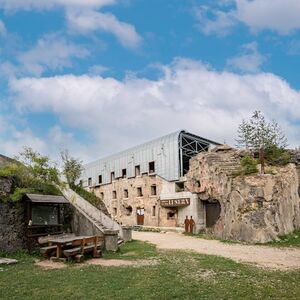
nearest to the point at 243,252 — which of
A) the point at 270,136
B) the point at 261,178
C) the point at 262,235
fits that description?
the point at 262,235

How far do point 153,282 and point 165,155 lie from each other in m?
23.7

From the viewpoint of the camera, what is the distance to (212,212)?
25.9m

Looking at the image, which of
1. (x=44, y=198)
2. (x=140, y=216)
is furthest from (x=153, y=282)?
(x=140, y=216)

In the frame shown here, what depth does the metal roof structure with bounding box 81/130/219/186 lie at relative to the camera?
30.7m

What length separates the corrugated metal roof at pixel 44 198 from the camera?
1320 centimetres

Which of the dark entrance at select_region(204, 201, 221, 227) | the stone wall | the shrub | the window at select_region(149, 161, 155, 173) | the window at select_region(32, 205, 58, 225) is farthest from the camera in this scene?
the window at select_region(149, 161, 155, 173)

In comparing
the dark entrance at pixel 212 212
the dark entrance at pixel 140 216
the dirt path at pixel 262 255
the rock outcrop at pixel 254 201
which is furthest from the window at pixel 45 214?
the dark entrance at pixel 140 216

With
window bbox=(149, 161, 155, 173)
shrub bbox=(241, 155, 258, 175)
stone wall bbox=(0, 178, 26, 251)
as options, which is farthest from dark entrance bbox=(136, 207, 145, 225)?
stone wall bbox=(0, 178, 26, 251)

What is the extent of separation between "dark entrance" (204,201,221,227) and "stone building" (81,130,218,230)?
0.48m

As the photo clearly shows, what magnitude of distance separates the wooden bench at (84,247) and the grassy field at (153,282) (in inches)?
28.0

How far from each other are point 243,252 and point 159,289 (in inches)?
303

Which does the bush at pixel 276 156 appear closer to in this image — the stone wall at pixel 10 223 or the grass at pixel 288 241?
the grass at pixel 288 241

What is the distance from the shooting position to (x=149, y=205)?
108ft

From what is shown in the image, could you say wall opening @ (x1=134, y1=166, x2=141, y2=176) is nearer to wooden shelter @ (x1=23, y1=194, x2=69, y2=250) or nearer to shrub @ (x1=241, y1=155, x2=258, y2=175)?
shrub @ (x1=241, y1=155, x2=258, y2=175)
